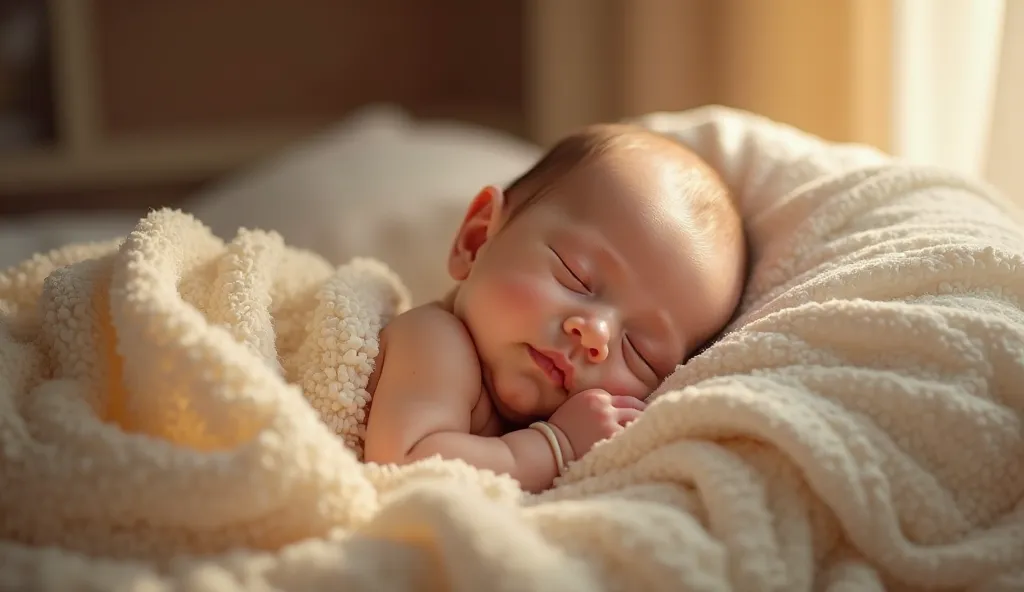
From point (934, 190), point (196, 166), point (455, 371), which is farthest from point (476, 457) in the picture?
point (196, 166)

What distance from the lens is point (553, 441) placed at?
2.75 feet

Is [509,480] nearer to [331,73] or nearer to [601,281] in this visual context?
[601,281]

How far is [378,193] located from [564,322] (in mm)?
752

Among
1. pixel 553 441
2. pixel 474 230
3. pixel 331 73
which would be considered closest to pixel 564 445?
pixel 553 441

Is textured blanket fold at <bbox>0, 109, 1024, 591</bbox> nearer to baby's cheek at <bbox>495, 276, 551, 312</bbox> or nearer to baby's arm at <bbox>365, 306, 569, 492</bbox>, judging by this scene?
baby's arm at <bbox>365, 306, 569, 492</bbox>

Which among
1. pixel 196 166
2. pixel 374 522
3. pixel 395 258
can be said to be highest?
pixel 374 522

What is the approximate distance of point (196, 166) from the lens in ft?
8.61

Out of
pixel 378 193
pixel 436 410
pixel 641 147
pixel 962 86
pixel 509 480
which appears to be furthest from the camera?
pixel 378 193

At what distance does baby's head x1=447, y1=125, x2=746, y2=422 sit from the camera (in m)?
0.89

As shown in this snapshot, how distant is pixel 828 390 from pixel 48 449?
542 mm

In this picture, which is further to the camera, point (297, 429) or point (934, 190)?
point (934, 190)

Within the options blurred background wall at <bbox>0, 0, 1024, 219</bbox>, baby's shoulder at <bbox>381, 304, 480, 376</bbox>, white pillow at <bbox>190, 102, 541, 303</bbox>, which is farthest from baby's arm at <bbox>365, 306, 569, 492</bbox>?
blurred background wall at <bbox>0, 0, 1024, 219</bbox>

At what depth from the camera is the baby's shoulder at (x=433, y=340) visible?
89cm

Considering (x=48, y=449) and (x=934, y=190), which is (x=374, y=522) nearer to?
(x=48, y=449)
